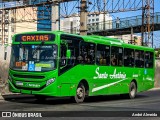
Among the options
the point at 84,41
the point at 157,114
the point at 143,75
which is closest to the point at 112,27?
the point at 143,75

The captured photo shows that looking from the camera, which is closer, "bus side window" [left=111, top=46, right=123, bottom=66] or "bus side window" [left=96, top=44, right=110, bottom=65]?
"bus side window" [left=96, top=44, right=110, bottom=65]

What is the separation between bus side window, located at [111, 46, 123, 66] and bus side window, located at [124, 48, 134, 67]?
1.50ft

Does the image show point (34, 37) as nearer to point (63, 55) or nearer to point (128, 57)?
point (63, 55)

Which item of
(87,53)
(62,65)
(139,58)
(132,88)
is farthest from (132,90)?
(62,65)

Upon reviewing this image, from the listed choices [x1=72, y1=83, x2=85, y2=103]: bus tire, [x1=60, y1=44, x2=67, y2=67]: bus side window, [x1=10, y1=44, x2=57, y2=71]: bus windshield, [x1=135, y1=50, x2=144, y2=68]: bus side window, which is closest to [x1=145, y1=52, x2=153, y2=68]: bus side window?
[x1=135, y1=50, x2=144, y2=68]: bus side window

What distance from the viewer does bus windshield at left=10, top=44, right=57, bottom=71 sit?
608 inches

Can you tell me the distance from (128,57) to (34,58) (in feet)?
22.6

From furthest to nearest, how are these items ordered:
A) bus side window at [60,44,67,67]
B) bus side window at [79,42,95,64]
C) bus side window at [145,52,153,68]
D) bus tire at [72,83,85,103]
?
bus side window at [145,52,153,68], bus side window at [79,42,95,64], bus tire at [72,83,85,103], bus side window at [60,44,67,67]

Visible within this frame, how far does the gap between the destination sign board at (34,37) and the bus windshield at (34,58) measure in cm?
27

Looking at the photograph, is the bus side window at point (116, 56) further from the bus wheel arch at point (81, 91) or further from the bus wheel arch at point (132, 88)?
the bus wheel arch at point (81, 91)

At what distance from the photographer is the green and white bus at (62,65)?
15.4m

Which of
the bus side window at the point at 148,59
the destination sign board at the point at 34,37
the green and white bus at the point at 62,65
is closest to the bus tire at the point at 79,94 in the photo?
the green and white bus at the point at 62,65

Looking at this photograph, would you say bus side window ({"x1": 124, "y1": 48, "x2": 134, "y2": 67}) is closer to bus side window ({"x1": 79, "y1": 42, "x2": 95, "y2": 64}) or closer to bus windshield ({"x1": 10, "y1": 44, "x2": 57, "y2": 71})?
bus side window ({"x1": 79, "y1": 42, "x2": 95, "y2": 64})

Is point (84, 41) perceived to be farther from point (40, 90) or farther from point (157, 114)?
point (157, 114)
